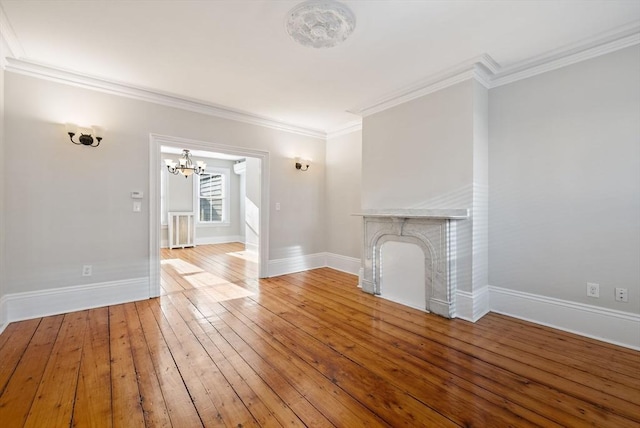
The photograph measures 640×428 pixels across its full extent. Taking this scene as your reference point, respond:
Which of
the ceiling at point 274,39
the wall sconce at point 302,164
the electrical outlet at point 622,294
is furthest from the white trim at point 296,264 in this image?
the electrical outlet at point 622,294

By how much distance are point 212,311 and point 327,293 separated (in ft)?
4.93

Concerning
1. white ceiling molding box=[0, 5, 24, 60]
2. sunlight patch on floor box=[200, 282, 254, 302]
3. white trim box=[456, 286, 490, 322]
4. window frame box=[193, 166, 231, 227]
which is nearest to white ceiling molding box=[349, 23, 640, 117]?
white trim box=[456, 286, 490, 322]

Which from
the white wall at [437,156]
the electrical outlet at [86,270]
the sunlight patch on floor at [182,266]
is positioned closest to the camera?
the white wall at [437,156]

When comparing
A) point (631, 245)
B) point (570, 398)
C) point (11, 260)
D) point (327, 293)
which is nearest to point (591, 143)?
point (631, 245)

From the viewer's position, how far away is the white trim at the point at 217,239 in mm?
8422

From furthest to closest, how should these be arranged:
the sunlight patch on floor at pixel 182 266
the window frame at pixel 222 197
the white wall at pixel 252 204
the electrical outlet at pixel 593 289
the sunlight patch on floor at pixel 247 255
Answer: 1. the window frame at pixel 222 197
2. the white wall at pixel 252 204
3. the sunlight patch on floor at pixel 247 255
4. the sunlight patch on floor at pixel 182 266
5. the electrical outlet at pixel 593 289

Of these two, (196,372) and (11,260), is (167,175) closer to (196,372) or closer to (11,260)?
(11,260)

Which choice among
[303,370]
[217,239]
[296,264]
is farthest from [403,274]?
[217,239]

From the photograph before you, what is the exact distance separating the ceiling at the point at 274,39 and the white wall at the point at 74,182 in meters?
0.37

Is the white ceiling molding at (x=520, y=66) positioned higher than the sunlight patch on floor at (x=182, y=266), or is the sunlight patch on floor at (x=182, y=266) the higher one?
the white ceiling molding at (x=520, y=66)

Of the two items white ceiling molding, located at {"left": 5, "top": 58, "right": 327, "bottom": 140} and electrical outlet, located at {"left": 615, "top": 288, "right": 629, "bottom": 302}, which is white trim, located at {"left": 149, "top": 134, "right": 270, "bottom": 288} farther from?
electrical outlet, located at {"left": 615, "top": 288, "right": 629, "bottom": 302}

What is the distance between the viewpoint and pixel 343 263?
5.07 metres

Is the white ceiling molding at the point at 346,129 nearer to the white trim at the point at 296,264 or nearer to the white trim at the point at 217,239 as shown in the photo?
the white trim at the point at 296,264

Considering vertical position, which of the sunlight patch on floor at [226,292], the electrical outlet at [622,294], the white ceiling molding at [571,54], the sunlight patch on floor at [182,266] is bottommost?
the sunlight patch on floor at [226,292]
